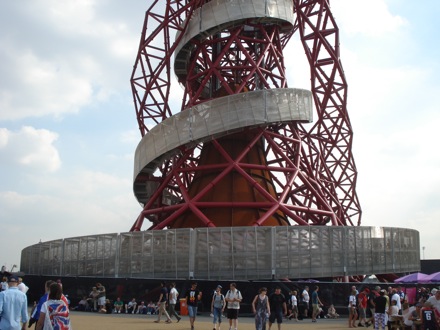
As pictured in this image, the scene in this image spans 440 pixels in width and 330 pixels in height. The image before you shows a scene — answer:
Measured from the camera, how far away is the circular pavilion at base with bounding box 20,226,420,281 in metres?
25.6

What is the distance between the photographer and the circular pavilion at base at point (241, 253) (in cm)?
2564

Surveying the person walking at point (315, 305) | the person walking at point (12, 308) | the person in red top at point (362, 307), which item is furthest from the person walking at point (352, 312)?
the person walking at point (12, 308)

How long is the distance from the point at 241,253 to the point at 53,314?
704 inches

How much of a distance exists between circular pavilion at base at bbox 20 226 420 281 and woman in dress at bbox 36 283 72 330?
57.6ft

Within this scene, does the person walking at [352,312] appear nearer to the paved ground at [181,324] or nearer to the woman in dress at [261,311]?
the paved ground at [181,324]

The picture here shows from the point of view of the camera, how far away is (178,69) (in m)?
37.2

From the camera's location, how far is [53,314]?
811 cm

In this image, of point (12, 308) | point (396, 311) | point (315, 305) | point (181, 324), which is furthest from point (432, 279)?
point (12, 308)

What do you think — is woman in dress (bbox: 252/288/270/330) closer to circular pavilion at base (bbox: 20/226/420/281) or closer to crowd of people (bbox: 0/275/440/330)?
crowd of people (bbox: 0/275/440/330)

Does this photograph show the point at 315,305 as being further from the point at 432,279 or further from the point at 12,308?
the point at 12,308

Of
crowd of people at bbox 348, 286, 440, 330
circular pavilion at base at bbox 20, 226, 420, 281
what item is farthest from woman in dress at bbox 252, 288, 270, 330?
circular pavilion at base at bbox 20, 226, 420, 281

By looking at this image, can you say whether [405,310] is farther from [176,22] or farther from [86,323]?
[176,22]

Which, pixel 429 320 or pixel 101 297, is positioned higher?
pixel 429 320

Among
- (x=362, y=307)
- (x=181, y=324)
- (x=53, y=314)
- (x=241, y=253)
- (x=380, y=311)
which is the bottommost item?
(x=181, y=324)
